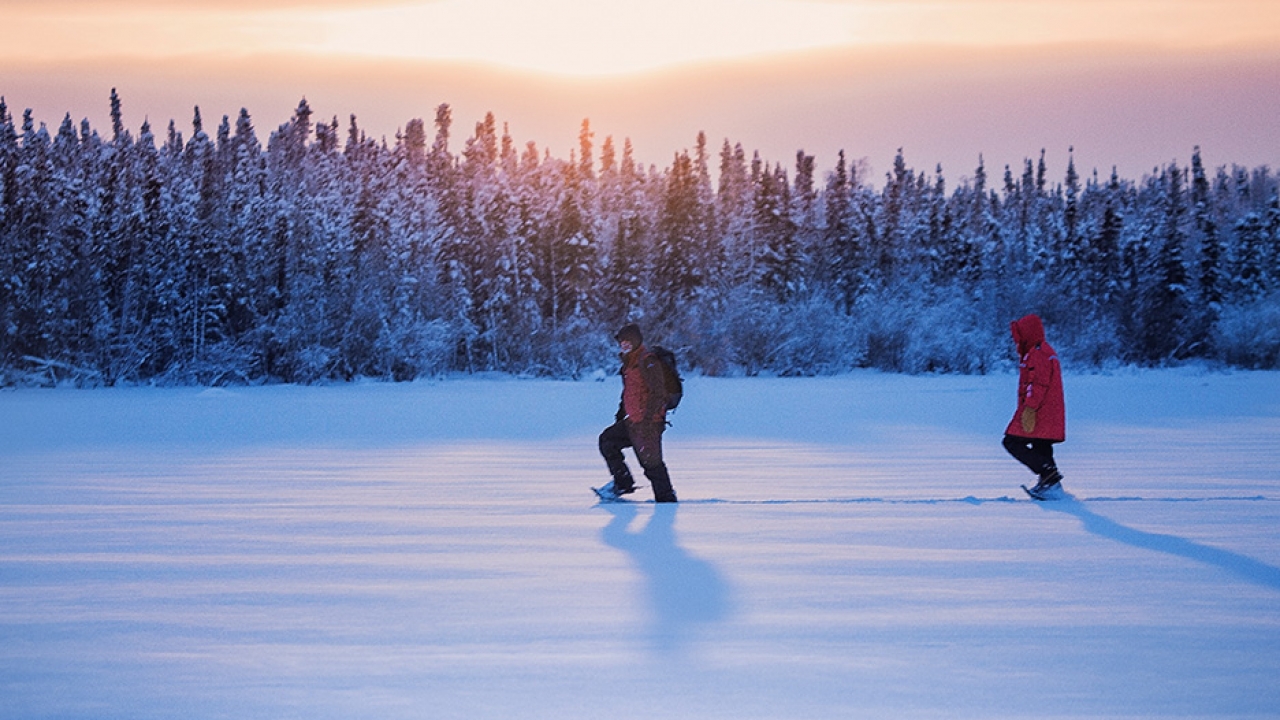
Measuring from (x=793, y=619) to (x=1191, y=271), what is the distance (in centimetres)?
6321

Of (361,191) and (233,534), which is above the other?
(361,191)

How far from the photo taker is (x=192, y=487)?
10656mm

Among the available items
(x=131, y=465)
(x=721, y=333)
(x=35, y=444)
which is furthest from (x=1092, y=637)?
(x=721, y=333)

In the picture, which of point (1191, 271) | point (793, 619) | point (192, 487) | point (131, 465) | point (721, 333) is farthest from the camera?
point (1191, 271)

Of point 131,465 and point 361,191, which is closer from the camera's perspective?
point 131,465

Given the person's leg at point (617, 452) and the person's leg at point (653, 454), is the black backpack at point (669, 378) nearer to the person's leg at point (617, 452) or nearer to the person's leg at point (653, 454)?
the person's leg at point (653, 454)

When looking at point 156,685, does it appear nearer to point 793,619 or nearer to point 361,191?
point 793,619

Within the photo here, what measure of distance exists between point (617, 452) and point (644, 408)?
1.87ft

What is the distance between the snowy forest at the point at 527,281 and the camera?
44.8 metres

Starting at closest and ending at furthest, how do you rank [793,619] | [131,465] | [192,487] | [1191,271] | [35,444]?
[793,619] < [192,487] < [131,465] < [35,444] < [1191,271]

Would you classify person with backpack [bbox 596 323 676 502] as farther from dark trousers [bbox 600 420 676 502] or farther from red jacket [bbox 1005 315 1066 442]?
red jacket [bbox 1005 315 1066 442]

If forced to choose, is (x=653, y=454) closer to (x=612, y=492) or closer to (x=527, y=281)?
(x=612, y=492)

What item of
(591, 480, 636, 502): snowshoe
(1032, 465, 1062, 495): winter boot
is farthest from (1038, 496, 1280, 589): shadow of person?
(591, 480, 636, 502): snowshoe

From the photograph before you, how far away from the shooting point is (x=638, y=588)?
20.4 ft
